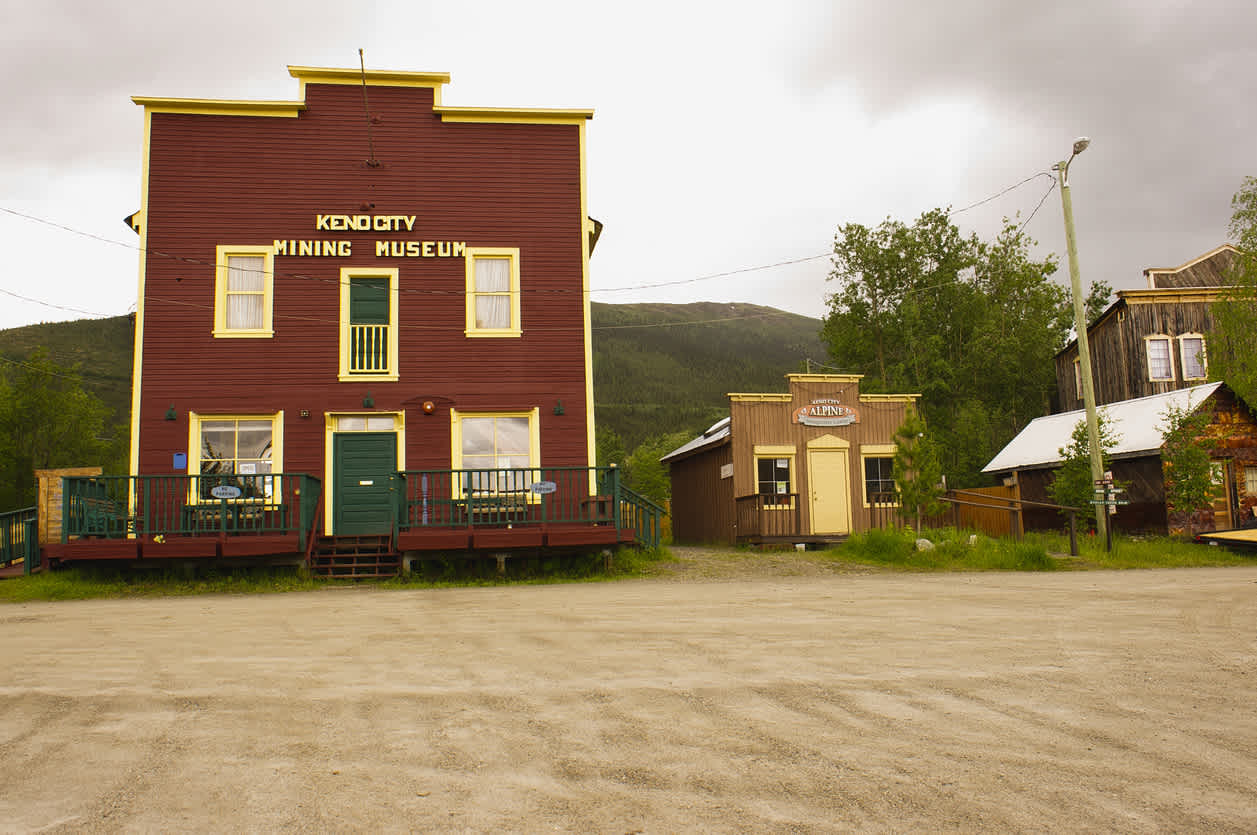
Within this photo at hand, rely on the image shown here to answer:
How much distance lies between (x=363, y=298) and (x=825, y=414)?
40.2ft

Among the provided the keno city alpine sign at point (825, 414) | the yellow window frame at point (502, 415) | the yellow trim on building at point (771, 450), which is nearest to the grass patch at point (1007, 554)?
the yellow trim on building at point (771, 450)

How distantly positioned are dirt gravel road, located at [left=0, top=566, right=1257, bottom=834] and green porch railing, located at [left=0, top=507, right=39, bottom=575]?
28.4 ft

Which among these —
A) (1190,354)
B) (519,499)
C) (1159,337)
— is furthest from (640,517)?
(1190,354)

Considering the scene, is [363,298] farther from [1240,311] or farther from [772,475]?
[1240,311]

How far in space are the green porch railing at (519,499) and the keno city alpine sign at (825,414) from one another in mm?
7215

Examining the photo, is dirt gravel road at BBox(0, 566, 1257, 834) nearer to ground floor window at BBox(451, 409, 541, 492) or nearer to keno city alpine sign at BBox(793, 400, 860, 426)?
ground floor window at BBox(451, 409, 541, 492)

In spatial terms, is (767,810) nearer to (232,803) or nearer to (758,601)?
(232,803)

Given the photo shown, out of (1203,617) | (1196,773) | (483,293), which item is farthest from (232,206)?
(1196,773)

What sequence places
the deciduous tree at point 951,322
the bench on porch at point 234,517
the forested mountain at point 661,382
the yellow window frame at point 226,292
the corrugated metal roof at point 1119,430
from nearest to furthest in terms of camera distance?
the bench on porch at point 234,517, the yellow window frame at point 226,292, the corrugated metal roof at point 1119,430, the deciduous tree at point 951,322, the forested mountain at point 661,382

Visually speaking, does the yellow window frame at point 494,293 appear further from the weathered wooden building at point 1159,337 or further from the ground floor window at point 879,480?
the weathered wooden building at point 1159,337

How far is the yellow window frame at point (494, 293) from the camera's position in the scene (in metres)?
18.9

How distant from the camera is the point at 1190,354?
31.7 metres

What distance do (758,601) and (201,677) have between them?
6.61 meters

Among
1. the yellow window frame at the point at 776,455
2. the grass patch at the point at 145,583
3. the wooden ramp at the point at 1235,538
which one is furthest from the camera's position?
the yellow window frame at the point at 776,455
